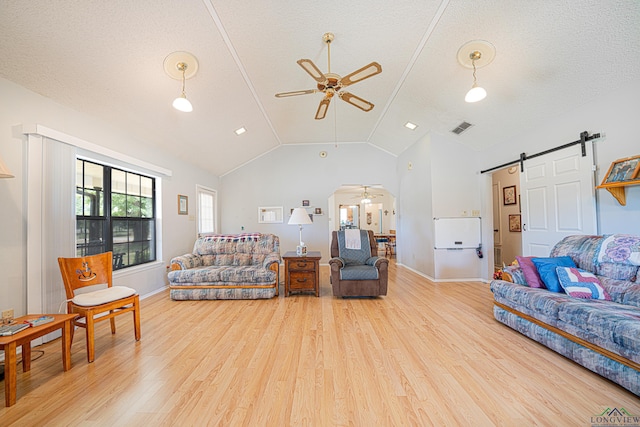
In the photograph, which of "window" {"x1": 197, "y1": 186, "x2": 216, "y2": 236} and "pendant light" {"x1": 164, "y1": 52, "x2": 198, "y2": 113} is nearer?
"pendant light" {"x1": 164, "y1": 52, "x2": 198, "y2": 113}

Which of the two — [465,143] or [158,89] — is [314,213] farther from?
[158,89]

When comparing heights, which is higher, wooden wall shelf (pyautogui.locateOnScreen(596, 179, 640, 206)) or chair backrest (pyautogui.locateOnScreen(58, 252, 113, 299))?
wooden wall shelf (pyautogui.locateOnScreen(596, 179, 640, 206))

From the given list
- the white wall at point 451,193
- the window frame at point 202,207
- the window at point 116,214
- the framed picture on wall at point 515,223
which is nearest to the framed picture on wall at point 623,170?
the white wall at point 451,193

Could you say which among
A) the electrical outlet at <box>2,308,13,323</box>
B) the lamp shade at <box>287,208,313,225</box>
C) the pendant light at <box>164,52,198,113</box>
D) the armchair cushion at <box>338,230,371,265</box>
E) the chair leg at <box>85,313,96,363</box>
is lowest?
the chair leg at <box>85,313,96,363</box>

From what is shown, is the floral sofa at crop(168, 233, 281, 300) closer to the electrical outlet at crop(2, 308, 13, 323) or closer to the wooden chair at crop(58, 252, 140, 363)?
the wooden chair at crop(58, 252, 140, 363)

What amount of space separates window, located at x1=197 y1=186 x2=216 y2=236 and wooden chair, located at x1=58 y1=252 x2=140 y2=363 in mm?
3068

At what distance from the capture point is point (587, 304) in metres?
1.97

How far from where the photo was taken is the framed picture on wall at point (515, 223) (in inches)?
205

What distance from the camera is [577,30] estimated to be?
2.20 metres

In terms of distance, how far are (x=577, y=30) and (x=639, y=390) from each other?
2.82m

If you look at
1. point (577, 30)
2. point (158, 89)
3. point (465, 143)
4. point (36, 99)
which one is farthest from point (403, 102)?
point (36, 99)

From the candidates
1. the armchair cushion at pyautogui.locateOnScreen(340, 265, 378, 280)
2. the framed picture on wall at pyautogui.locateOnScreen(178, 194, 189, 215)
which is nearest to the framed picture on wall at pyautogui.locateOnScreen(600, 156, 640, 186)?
the armchair cushion at pyautogui.locateOnScreen(340, 265, 378, 280)

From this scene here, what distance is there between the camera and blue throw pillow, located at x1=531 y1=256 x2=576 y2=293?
2.39 m

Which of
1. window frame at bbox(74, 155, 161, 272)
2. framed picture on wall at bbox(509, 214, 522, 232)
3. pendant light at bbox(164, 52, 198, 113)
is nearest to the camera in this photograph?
pendant light at bbox(164, 52, 198, 113)
